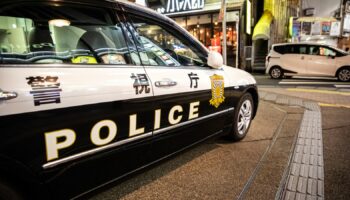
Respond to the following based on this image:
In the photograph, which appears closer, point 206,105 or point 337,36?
point 206,105

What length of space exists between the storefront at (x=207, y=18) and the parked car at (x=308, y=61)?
332 centimetres

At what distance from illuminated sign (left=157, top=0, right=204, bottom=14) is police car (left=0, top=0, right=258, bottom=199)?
14593 millimetres

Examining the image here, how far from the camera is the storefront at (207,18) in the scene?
1573 centimetres

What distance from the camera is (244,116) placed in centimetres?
383

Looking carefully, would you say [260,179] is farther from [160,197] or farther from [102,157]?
[102,157]

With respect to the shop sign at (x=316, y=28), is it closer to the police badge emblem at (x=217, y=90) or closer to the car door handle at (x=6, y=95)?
the police badge emblem at (x=217, y=90)

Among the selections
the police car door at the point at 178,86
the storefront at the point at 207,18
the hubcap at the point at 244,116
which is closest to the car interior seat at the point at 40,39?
the police car door at the point at 178,86

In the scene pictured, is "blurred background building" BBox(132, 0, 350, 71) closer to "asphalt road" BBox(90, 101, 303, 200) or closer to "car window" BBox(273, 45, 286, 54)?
"car window" BBox(273, 45, 286, 54)

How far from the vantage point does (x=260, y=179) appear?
272 centimetres

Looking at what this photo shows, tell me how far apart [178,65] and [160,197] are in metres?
1.30

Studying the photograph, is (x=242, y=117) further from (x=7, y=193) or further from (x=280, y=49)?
(x=280, y=49)

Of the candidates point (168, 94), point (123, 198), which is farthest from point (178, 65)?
point (123, 198)

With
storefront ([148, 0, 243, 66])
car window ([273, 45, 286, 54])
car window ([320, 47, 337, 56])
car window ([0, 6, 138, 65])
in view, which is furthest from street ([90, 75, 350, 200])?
storefront ([148, 0, 243, 66])

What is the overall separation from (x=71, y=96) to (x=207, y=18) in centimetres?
1631
